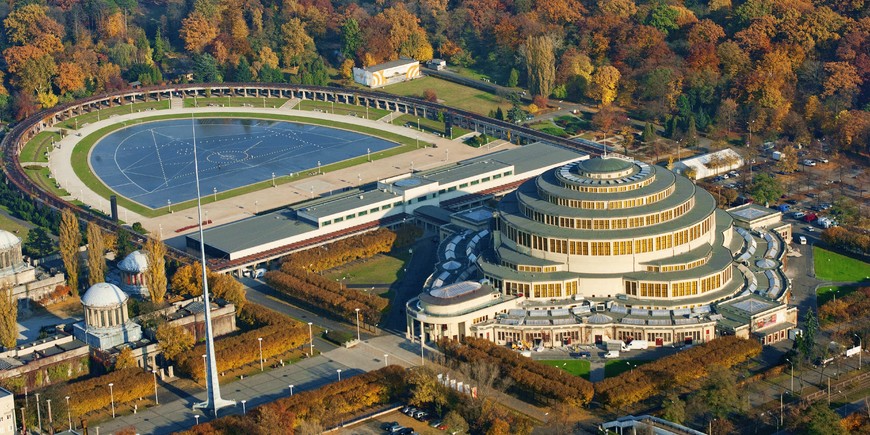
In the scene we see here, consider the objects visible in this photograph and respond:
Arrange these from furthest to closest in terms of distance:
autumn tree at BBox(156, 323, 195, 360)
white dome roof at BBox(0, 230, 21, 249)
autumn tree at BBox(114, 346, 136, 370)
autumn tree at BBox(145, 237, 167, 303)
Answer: white dome roof at BBox(0, 230, 21, 249) < autumn tree at BBox(145, 237, 167, 303) < autumn tree at BBox(156, 323, 195, 360) < autumn tree at BBox(114, 346, 136, 370)

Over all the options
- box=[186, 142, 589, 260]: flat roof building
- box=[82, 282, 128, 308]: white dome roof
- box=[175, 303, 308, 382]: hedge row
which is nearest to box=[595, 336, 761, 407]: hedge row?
box=[175, 303, 308, 382]: hedge row

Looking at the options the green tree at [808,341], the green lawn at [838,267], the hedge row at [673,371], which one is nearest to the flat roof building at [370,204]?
the green lawn at [838,267]

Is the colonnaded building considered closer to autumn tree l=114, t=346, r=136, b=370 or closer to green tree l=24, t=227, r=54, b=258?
autumn tree l=114, t=346, r=136, b=370

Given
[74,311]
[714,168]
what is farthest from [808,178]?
[74,311]

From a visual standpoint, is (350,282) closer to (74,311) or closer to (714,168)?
(74,311)

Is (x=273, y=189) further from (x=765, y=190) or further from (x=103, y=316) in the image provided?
(x=765, y=190)

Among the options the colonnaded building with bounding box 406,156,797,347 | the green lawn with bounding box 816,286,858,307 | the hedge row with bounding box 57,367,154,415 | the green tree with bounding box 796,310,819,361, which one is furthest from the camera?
the green lawn with bounding box 816,286,858,307
